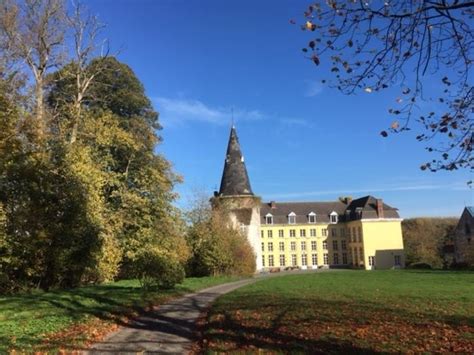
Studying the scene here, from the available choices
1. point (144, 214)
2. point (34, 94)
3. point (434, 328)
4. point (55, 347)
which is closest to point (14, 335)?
point (55, 347)

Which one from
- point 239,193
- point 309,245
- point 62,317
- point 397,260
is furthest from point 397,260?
point 62,317

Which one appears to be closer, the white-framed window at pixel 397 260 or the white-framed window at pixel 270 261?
the white-framed window at pixel 397 260

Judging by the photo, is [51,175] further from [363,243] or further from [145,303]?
[363,243]

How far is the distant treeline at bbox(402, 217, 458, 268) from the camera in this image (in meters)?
64.3

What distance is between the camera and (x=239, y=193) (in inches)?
2430

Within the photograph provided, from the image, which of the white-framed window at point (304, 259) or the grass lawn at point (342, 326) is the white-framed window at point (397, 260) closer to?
the white-framed window at point (304, 259)

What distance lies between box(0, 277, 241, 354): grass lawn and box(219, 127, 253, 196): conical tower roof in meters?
43.7

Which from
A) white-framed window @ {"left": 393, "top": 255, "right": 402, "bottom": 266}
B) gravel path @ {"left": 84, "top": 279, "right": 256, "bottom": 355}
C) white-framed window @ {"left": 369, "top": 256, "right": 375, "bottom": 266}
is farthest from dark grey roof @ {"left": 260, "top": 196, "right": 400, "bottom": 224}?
gravel path @ {"left": 84, "top": 279, "right": 256, "bottom": 355}

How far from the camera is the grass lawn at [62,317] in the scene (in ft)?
31.8

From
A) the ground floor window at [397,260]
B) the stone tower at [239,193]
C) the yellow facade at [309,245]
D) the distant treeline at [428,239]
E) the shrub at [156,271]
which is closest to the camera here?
the shrub at [156,271]

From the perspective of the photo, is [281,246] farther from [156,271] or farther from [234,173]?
[156,271]

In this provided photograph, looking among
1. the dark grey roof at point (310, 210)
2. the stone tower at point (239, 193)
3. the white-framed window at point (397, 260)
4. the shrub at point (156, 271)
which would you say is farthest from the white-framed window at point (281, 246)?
the shrub at point (156, 271)

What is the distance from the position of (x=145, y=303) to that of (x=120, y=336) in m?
5.63

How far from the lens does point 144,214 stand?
3081 cm
